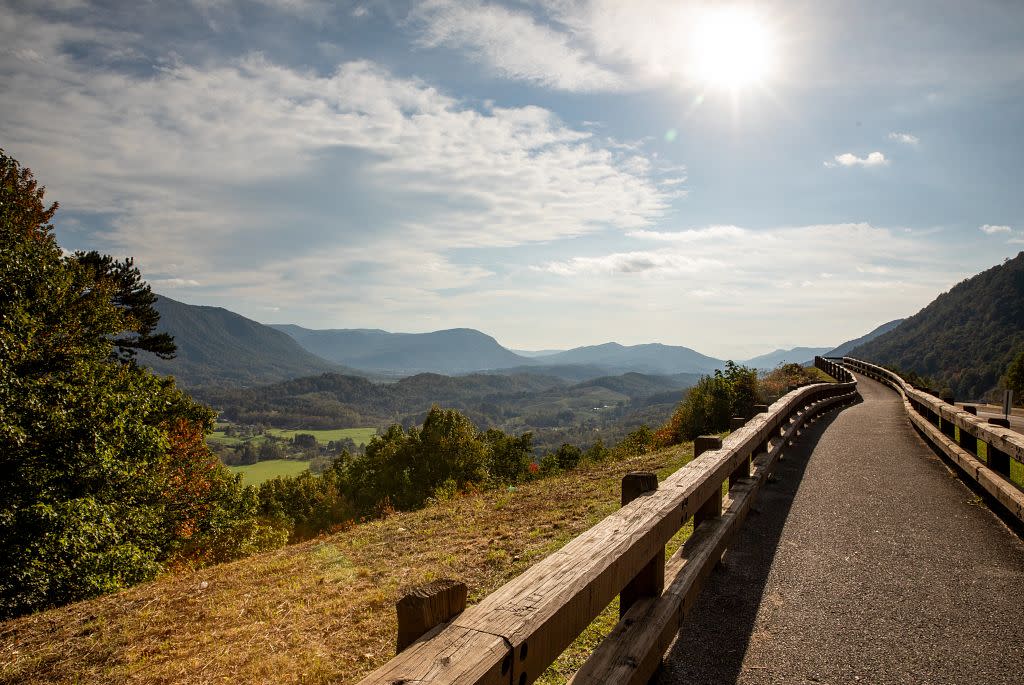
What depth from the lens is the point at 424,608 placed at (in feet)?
5.71

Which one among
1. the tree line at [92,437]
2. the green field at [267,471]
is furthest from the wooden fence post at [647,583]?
the green field at [267,471]

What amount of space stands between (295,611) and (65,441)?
15.0 meters

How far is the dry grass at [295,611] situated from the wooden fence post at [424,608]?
237 centimetres

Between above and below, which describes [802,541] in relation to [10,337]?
below

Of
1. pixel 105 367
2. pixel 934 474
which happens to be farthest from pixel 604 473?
pixel 105 367

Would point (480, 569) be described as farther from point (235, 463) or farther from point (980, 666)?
point (235, 463)

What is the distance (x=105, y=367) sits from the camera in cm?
1970

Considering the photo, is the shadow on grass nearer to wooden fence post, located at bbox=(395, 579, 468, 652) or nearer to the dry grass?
the dry grass

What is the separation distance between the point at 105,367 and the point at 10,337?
5.21 metres

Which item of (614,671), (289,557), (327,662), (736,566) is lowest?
(289,557)

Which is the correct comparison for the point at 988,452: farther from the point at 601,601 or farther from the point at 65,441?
the point at 65,441

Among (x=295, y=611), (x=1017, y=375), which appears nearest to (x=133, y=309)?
(x=295, y=611)

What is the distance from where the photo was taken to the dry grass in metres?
5.32

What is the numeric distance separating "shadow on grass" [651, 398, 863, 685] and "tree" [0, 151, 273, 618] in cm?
1778
